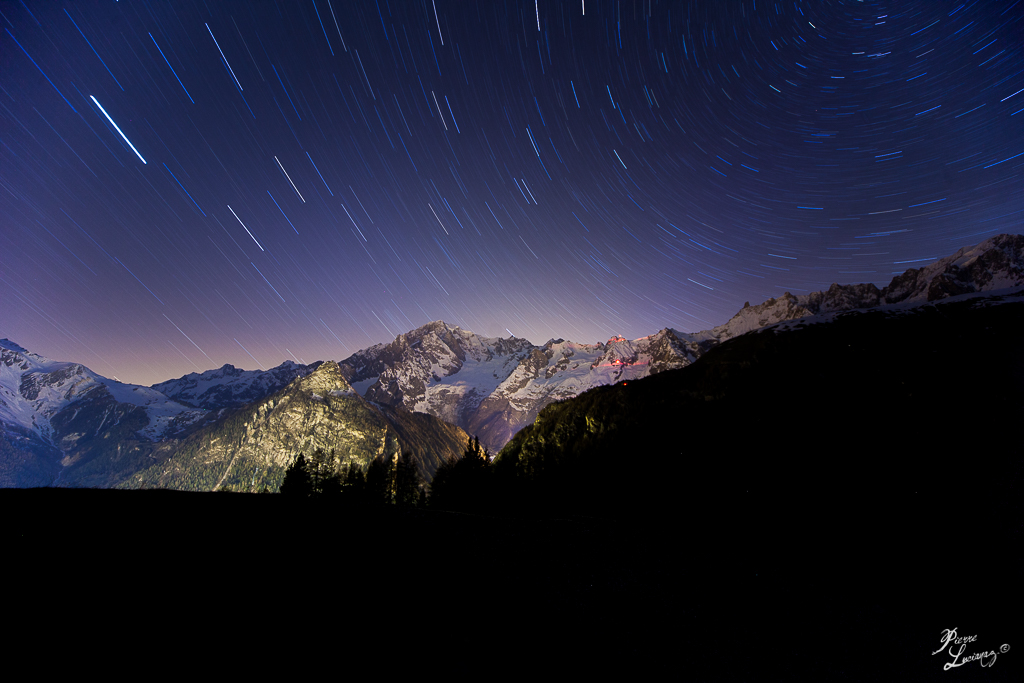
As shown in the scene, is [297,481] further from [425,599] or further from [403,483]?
[425,599]

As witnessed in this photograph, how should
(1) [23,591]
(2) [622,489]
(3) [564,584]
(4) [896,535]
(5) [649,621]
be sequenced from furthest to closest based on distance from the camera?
(2) [622,489]
(4) [896,535]
(3) [564,584]
(5) [649,621]
(1) [23,591]

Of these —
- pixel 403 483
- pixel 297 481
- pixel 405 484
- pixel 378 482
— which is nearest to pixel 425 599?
pixel 297 481

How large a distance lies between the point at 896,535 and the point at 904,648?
25.5 metres

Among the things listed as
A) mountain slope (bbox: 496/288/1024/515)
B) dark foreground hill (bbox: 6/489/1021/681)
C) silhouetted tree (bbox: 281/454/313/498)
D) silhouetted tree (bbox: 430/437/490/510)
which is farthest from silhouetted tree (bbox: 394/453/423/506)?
dark foreground hill (bbox: 6/489/1021/681)

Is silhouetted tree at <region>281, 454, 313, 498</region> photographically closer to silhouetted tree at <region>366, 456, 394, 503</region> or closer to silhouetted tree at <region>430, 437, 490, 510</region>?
silhouetted tree at <region>366, 456, 394, 503</region>

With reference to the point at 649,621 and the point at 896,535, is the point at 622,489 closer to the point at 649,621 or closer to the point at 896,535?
the point at 896,535

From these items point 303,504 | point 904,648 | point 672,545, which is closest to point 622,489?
point 672,545

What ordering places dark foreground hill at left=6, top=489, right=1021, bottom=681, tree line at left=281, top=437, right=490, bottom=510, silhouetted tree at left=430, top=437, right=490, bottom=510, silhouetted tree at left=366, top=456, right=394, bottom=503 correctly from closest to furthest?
dark foreground hill at left=6, top=489, right=1021, bottom=681, silhouetted tree at left=430, top=437, right=490, bottom=510, tree line at left=281, top=437, right=490, bottom=510, silhouetted tree at left=366, top=456, right=394, bottom=503

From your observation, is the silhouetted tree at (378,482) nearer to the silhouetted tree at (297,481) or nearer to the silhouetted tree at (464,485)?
the silhouetted tree at (297,481)

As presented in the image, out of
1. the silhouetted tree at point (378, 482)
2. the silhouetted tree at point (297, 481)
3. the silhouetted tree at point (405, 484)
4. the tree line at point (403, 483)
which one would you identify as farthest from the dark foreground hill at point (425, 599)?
the silhouetted tree at point (405, 484)

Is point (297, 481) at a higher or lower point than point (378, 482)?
higher

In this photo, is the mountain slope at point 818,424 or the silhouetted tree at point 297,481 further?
the silhouetted tree at point 297,481

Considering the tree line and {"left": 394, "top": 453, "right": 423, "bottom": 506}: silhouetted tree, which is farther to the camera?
{"left": 394, "top": 453, "right": 423, "bottom": 506}: silhouetted tree

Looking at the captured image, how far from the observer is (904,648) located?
15.1 metres
